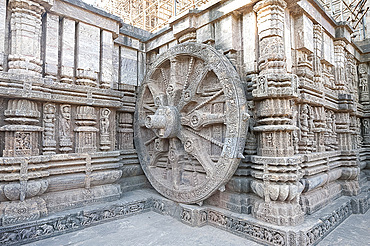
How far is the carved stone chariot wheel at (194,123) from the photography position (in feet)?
14.2

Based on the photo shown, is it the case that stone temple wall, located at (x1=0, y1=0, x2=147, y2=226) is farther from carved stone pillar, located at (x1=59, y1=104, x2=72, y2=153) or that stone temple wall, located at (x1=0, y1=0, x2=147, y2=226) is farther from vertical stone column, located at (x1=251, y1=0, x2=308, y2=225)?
vertical stone column, located at (x1=251, y1=0, x2=308, y2=225)

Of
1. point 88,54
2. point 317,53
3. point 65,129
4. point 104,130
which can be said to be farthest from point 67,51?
point 317,53

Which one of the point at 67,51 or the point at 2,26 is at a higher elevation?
the point at 2,26

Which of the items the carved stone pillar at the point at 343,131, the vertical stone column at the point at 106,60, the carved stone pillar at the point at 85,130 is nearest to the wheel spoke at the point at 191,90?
the vertical stone column at the point at 106,60

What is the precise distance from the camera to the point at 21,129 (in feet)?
14.2

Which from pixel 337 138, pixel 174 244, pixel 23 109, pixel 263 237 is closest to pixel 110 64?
pixel 23 109

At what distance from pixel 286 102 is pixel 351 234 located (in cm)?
272

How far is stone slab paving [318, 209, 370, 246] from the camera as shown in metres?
3.93

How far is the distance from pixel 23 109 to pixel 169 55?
3.25 meters

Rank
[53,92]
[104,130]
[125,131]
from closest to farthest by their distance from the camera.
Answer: [53,92], [104,130], [125,131]

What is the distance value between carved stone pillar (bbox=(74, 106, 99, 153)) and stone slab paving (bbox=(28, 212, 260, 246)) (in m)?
1.70

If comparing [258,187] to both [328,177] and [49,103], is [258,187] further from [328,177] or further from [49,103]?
[49,103]

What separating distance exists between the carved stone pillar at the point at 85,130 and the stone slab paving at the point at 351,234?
491cm

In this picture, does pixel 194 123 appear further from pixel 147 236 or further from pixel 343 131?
pixel 343 131
